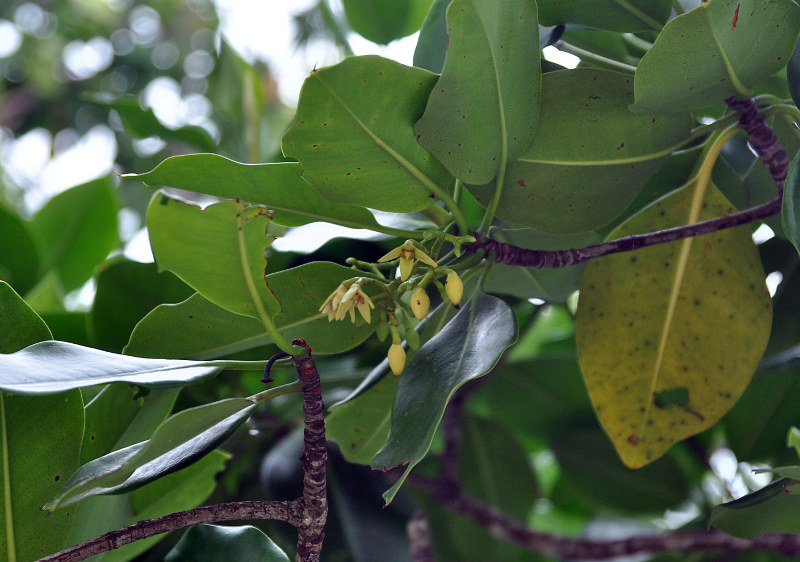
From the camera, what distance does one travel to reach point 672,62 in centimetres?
45

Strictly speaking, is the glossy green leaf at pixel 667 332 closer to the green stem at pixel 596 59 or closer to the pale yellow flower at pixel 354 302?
the green stem at pixel 596 59

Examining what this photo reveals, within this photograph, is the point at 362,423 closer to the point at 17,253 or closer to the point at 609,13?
the point at 609,13

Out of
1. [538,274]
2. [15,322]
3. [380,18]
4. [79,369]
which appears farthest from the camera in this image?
[380,18]

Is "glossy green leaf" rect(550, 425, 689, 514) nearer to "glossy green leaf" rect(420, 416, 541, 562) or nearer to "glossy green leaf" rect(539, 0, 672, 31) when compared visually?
"glossy green leaf" rect(420, 416, 541, 562)

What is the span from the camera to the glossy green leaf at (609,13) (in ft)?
1.77

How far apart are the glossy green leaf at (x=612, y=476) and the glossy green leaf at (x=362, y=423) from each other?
0.45 meters

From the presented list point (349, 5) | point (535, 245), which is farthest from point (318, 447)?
point (349, 5)

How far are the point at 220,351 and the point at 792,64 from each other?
49 cm

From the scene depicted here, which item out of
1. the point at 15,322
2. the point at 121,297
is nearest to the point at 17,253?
the point at 121,297

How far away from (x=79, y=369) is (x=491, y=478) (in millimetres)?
692

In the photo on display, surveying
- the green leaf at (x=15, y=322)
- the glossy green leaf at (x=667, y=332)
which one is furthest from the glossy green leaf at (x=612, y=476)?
the green leaf at (x=15, y=322)

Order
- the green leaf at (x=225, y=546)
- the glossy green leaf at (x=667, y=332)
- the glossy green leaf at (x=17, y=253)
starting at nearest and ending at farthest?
the green leaf at (x=225, y=546) → the glossy green leaf at (x=667, y=332) → the glossy green leaf at (x=17, y=253)

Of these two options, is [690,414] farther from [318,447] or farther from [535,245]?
[318,447]

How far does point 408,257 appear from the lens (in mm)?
448
